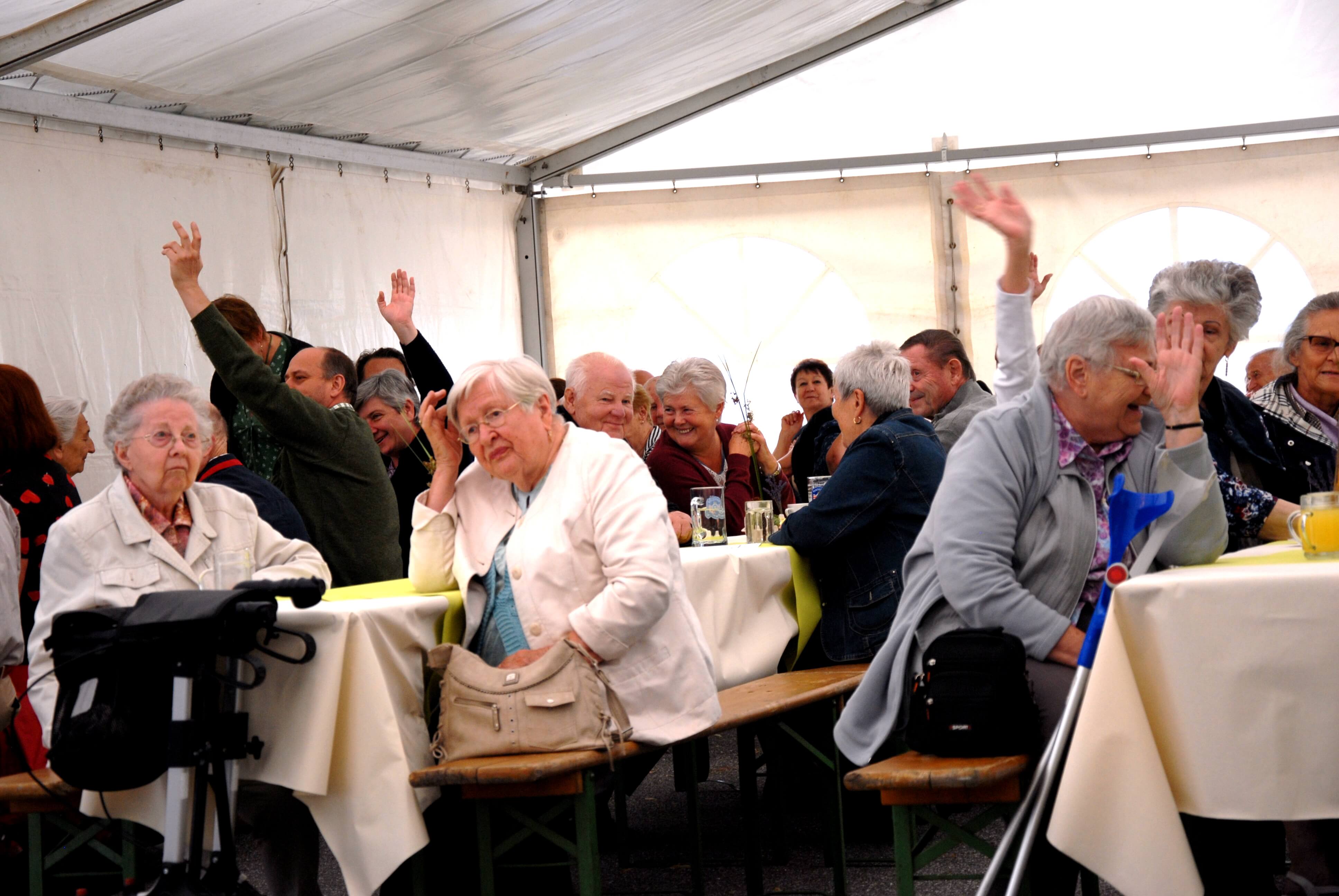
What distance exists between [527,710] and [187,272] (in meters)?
2.20

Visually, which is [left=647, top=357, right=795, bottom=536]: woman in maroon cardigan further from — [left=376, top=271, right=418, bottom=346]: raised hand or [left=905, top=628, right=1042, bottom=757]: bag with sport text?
[left=905, top=628, right=1042, bottom=757]: bag with sport text

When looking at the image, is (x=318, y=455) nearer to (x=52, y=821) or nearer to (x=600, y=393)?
(x=600, y=393)

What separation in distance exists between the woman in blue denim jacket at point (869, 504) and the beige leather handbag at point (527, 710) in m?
1.29

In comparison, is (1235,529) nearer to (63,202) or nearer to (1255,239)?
(63,202)

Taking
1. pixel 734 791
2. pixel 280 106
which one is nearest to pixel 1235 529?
pixel 734 791

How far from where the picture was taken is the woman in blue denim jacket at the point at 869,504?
12.8 feet

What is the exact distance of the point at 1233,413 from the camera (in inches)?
139

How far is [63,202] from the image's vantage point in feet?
18.2

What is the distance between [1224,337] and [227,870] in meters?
2.63

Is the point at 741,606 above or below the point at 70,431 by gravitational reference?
below

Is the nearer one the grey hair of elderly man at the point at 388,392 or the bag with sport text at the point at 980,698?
the bag with sport text at the point at 980,698

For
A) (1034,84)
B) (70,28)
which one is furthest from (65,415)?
(1034,84)

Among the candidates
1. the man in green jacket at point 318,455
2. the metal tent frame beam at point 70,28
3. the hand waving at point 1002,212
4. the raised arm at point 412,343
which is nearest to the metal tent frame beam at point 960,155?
the raised arm at point 412,343

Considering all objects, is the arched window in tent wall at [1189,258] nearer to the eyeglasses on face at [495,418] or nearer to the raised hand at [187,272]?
the raised hand at [187,272]
